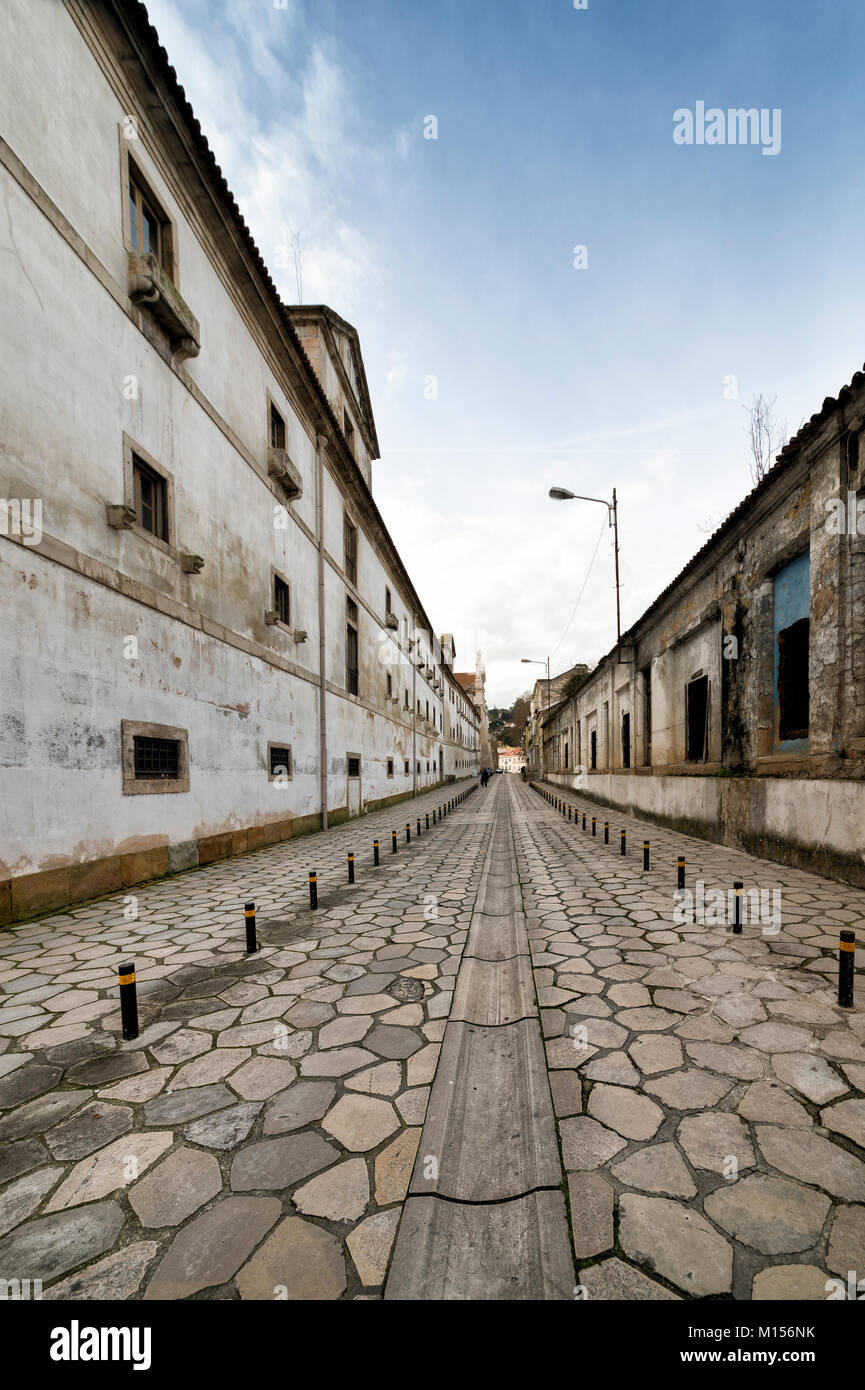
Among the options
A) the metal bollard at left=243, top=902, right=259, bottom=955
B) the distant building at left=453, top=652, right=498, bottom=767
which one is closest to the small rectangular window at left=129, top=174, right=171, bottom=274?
the metal bollard at left=243, top=902, right=259, bottom=955

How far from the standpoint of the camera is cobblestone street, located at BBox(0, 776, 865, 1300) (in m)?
1.74

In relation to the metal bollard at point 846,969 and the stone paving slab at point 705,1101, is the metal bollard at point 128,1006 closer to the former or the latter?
the stone paving slab at point 705,1101

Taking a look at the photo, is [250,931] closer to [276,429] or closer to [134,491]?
[134,491]

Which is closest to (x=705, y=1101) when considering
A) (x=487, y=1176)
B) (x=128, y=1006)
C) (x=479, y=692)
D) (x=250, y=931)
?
(x=487, y=1176)

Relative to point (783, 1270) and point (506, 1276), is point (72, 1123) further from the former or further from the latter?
point (783, 1270)

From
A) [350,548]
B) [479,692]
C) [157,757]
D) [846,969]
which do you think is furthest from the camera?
[479,692]

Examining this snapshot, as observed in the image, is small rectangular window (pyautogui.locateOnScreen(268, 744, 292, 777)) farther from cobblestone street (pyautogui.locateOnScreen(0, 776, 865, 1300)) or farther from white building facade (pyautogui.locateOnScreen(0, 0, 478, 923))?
cobblestone street (pyautogui.locateOnScreen(0, 776, 865, 1300))

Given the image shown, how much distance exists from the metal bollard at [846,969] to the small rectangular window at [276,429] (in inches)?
493

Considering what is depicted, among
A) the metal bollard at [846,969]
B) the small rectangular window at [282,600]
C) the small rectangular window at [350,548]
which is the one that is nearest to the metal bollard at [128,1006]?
the metal bollard at [846,969]

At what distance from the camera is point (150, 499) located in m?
7.86

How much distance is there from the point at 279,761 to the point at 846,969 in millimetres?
10006

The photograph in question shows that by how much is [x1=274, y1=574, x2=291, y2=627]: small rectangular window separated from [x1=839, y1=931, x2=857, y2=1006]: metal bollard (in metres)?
10.8

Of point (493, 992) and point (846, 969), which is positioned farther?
point (493, 992)

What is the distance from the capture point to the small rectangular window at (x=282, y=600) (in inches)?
466
